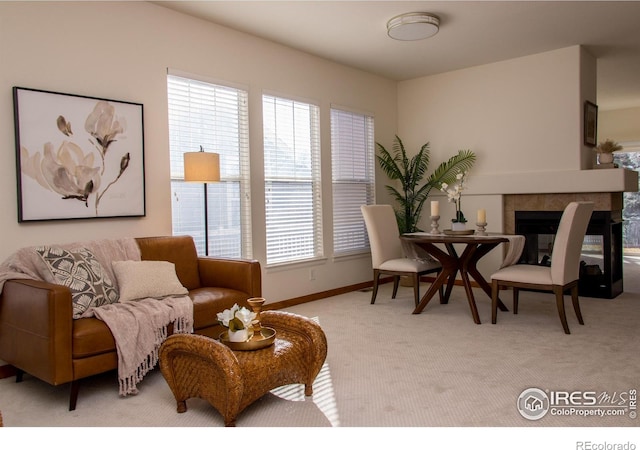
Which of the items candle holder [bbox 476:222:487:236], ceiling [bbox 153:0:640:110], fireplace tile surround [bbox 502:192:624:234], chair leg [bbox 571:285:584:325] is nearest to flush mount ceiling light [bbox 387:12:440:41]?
ceiling [bbox 153:0:640:110]

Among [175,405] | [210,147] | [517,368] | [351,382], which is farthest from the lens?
[210,147]

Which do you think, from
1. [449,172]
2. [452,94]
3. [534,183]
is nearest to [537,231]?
[534,183]

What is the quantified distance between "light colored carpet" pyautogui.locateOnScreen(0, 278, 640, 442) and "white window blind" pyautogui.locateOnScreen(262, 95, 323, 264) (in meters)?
1.15

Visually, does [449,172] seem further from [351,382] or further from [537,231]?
[351,382]

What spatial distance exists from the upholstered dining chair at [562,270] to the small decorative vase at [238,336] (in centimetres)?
240

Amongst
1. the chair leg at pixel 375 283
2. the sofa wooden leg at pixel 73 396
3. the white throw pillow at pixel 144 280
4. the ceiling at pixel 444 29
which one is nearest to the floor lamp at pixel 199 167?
the white throw pillow at pixel 144 280

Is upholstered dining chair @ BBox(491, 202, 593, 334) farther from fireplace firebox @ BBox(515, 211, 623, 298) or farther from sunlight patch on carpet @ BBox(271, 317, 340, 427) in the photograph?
sunlight patch on carpet @ BBox(271, 317, 340, 427)

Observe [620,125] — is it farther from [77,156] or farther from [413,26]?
[77,156]

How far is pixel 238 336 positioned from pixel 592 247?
13.9 ft

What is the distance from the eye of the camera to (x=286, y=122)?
5.02 metres

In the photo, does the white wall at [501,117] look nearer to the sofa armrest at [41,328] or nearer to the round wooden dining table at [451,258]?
the round wooden dining table at [451,258]

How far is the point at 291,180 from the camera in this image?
509 cm

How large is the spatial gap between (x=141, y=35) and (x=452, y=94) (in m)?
3.75

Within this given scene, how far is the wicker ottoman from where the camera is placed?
7.45 feet
